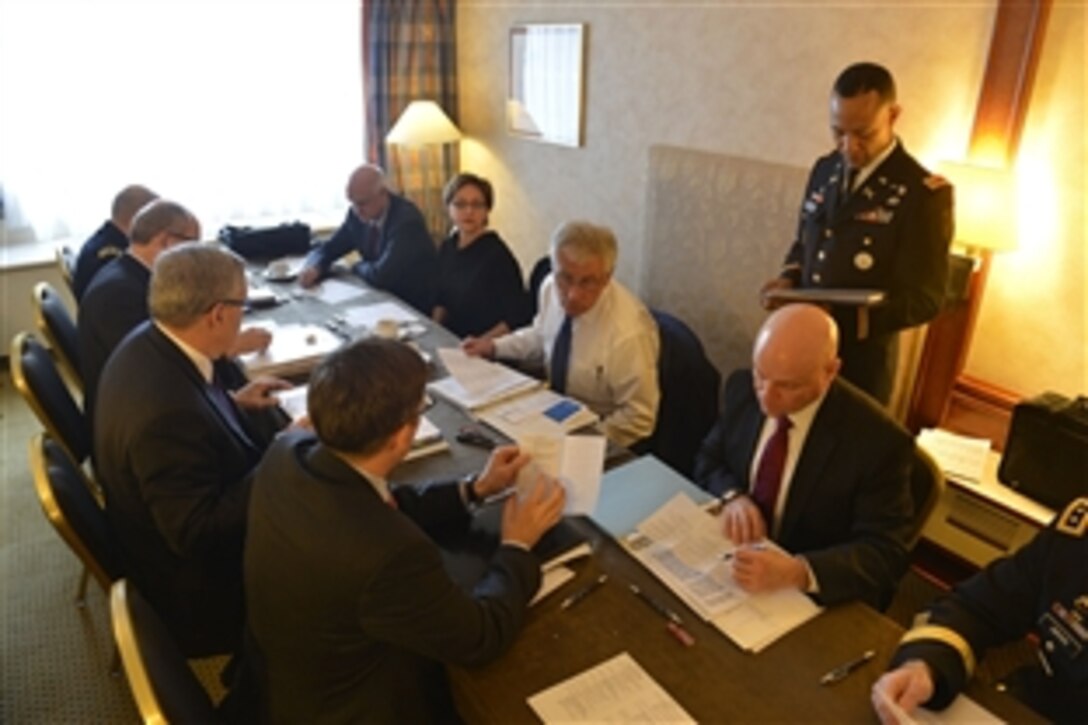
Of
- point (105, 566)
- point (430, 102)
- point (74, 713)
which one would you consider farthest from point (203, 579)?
point (430, 102)

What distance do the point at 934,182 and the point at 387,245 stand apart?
2.22m

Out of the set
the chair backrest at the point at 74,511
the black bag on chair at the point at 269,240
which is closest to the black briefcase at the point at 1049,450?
the chair backrest at the point at 74,511

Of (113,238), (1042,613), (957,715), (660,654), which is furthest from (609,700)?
(113,238)

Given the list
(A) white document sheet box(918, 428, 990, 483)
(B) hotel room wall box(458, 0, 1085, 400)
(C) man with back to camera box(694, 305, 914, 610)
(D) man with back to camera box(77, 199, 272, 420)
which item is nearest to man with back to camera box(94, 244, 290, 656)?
(D) man with back to camera box(77, 199, 272, 420)

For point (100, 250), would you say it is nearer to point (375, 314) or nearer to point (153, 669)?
point (375, 314)

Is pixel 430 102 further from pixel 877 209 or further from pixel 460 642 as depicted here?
pixel 460 642

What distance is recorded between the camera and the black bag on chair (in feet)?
11.6

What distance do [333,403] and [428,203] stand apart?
4.07m

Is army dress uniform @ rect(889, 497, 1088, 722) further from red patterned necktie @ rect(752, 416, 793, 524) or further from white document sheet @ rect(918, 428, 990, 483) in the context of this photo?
white document sheet @ rect(918, 428, 990, 483)

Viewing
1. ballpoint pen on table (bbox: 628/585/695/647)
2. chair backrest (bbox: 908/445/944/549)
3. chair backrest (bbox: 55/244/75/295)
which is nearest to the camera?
ballpoint pen on table (bbox: 628/585/695/647)

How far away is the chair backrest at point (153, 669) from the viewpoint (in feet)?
3.32

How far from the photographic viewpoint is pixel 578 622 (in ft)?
4.17

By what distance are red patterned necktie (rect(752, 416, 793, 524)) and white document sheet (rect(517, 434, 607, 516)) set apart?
13.7 inches

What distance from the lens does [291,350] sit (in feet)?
7.86
